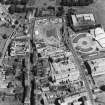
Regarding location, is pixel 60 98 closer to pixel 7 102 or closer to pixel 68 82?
pixel 68 82

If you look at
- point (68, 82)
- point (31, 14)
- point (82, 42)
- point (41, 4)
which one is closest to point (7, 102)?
point (68, 82)

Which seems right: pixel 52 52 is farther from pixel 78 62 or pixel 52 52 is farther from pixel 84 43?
pixel 84 43

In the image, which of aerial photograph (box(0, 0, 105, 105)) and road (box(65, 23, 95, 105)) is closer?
aerial photograph (box(0, 0, 105, 105))

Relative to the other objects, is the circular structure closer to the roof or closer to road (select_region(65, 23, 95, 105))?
road (select_region(65, 23, 95, 105))

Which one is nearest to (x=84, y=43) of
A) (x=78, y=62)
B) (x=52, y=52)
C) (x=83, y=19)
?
(x=78, y=62)

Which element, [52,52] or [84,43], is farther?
[84,43]

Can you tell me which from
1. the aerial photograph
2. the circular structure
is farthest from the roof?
the circular structure

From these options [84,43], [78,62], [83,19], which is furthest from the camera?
[83,19]

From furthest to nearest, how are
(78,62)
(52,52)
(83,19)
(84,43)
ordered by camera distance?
(83,19)
(84,43)
(52,52)
(78,62)

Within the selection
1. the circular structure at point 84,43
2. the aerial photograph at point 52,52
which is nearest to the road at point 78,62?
the aerial photograph at point 52,52
